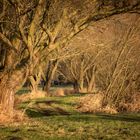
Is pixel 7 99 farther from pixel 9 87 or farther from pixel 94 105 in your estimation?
pixel 94 105

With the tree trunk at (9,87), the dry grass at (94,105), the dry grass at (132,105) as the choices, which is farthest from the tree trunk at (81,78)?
the tree trunk at (9,87)

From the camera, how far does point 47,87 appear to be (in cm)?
4544

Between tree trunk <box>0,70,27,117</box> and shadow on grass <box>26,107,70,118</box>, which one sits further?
shadow on grass <box>26,107,70,118</box>

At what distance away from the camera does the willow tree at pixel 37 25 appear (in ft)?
52.0

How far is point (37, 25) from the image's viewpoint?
17000 mm

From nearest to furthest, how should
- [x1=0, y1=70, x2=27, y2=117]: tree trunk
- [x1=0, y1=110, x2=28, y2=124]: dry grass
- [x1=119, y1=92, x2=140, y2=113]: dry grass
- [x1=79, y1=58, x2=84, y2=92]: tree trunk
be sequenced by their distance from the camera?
1. [x1=0, y1=110, x2=28, y2=124]: dry grass
2. [x1=0, y1=70, x2=27, y2=117]: tree trunk
3. [x1=119, y1=92, x2=140, y2=113]: dry grass
4. [x1=79, y1=58, x2=84, y2=92]: tree trunk

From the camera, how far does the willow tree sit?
1586 centimetres

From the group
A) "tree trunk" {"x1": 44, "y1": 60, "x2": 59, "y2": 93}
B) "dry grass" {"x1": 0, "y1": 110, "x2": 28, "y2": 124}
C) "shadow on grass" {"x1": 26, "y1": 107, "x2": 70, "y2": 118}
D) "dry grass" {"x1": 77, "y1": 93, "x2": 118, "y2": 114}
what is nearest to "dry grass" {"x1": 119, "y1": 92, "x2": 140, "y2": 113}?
"dry grass" {"x1": 77, "y1": 93, "x2": 118, "y2": 114}

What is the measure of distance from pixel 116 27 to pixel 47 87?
1634 centimetres

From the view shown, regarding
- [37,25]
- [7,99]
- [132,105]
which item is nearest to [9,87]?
[7,99]

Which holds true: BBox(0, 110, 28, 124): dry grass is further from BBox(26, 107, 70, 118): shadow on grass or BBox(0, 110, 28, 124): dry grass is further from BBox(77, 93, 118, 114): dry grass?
BBox(77, 93, 118, 114): dry grass

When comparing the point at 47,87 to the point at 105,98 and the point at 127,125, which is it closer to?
the point at 105,98

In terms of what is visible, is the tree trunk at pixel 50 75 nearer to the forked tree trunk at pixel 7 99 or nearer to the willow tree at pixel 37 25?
the willow tree at pixel 37 25

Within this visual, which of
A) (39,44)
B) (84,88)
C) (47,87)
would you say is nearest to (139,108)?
(39,44)
